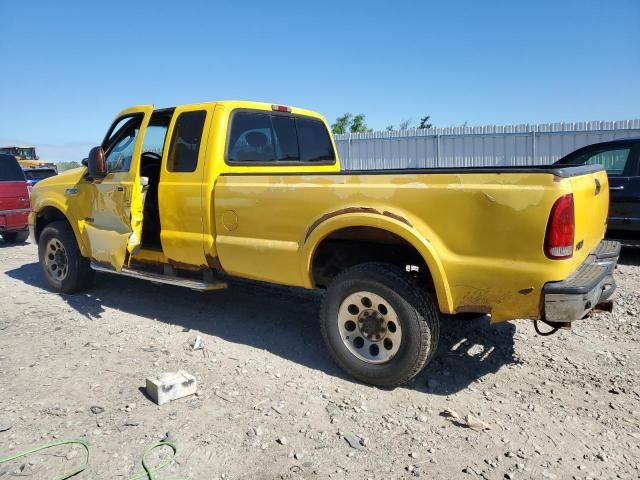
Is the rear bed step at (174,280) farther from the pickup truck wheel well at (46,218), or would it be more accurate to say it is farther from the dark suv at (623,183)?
the dark suv at (623,183)

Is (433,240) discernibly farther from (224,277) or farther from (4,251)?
(4,251)

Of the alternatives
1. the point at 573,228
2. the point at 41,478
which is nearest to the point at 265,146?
the point at 573,228

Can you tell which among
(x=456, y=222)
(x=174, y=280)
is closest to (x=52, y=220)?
(x=174, y=280)

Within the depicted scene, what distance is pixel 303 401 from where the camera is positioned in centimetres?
354

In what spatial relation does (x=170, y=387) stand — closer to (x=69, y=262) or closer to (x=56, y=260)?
(x=69, y=262)

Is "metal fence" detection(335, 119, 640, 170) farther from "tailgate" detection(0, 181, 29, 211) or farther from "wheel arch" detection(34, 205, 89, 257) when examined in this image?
"wheel arch" detection(34, 205, 89, 257)

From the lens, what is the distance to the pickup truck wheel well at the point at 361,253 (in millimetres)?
3760

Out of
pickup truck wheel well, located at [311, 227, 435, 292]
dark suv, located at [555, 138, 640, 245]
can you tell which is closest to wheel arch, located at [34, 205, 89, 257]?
pickup truck wheel well, located at [311, 227, 435, 292]

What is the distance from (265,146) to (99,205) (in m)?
1.91

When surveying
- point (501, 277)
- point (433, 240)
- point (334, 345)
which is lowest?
point (334, 345)

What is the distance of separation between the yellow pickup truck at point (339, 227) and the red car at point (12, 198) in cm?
511

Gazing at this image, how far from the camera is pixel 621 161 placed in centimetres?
733

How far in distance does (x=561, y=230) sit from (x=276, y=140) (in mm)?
3047

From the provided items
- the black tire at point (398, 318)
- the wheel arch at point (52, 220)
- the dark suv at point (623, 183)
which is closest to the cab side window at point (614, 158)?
the dark suv at point (623, 183)
